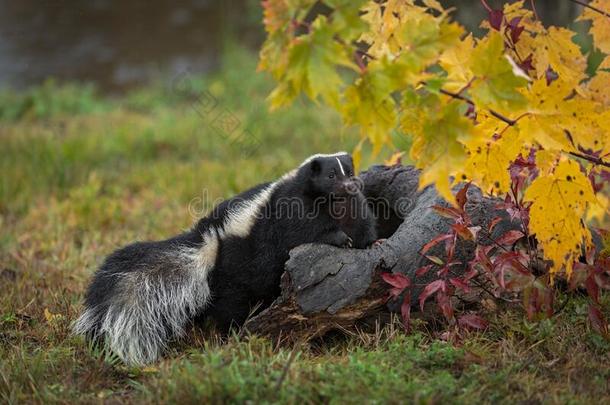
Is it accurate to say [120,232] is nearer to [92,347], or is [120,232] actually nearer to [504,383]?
[92,347]

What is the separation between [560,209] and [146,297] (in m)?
2.26

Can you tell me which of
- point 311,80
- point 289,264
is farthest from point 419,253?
point 311,80

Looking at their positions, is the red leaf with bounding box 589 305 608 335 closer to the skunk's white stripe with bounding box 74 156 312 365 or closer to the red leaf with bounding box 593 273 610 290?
the red leaf with bounding box 593 273 610 290

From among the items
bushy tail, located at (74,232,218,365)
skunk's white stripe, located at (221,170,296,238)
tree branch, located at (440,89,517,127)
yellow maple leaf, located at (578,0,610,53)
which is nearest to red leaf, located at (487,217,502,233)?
tree branch, located at (440,89,517,127)

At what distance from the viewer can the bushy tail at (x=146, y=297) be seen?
4043 mm

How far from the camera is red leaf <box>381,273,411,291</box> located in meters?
3.88

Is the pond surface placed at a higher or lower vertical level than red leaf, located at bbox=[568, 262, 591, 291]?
higher

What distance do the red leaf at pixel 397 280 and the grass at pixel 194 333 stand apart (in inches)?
10.3

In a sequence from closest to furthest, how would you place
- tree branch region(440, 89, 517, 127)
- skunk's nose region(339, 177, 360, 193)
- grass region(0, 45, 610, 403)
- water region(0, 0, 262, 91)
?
tree branch region(440, 89, 517, 127), grass region(0, 45, 610, 403), skunk's nose region(339, 177, 360, 193), water region(0, 0, 262, 91)

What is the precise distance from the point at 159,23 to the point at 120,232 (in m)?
10.5

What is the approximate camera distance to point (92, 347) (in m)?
4.04

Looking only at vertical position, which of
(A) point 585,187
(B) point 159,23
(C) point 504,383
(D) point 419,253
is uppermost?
(B) point 159,23

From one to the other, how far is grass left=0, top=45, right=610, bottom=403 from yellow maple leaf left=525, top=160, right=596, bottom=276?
546 millimetres

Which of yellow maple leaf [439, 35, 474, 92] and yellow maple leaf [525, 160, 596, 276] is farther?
yellow maple leaf [525, 160, 596, 276]
